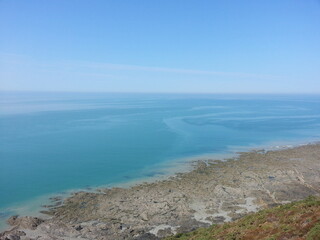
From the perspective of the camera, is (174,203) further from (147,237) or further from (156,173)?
(156,173)

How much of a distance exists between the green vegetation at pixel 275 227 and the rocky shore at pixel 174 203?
360cm

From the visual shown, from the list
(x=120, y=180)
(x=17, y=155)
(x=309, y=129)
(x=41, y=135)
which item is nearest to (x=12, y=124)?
(x=41, y=135)

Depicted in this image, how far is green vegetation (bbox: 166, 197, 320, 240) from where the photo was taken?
14.2m

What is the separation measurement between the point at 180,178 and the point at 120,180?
739 cm

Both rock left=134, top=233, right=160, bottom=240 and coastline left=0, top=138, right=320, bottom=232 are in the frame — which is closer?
rock left=134, top=233, right=160, bottom=240

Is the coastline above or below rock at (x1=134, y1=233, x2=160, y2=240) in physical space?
above

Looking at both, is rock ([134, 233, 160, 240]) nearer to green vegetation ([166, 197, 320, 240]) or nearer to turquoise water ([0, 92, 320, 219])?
green vegetation ([166, 197, 320, 240])

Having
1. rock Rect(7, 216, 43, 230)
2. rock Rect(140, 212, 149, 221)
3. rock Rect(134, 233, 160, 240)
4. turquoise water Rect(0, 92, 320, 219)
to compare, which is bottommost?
rock Rect(134, 233, 160, 240)

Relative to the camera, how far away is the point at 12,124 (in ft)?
235

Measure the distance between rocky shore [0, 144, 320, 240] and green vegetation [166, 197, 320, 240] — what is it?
360 centimetres

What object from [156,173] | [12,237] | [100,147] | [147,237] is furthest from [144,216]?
[100,147]

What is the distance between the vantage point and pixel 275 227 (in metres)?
16.1

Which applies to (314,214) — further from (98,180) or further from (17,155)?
(17,155)

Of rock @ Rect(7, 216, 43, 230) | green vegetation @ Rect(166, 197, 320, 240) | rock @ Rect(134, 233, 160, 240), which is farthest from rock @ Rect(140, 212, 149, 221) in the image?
rock @ Rect(7, 216, 43, 230)
